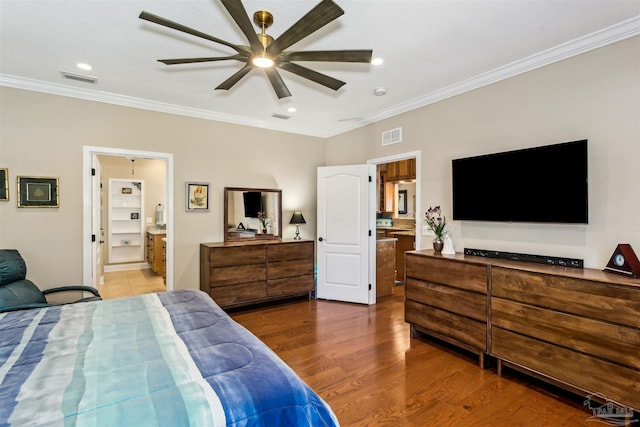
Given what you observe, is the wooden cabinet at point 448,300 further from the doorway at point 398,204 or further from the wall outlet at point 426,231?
the doorway at point 398,204

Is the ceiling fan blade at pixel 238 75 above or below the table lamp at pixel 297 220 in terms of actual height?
above

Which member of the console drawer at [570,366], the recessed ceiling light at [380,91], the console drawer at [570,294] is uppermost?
the recessed ceiling light at [380,91]

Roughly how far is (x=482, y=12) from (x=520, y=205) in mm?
1679

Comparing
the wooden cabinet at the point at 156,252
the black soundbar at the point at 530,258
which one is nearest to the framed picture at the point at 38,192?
the wooden cabinet at the point at 156,252

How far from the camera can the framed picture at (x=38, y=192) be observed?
3393 millimetres

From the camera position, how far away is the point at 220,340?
1623mm

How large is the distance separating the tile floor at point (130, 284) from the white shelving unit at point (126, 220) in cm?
46

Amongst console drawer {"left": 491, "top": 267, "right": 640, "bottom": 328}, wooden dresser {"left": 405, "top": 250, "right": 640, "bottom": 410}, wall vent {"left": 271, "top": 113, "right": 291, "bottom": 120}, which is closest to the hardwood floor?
wooden dresser {"left": 405, "top": 250, "right": 640, "bottom": 410}

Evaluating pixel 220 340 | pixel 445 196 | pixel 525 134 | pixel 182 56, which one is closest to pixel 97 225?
pixel 182 56

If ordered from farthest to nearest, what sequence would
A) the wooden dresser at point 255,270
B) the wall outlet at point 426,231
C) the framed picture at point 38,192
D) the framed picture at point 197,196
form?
the framed picture at point 197,196
the wooden dresser at point 255,270
the wall outlet at point 426,231
the framed picture at point 38,192

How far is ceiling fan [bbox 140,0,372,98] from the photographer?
1639mm

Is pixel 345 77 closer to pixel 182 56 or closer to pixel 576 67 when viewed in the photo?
pixel 182 56

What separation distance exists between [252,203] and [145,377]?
3.72 m

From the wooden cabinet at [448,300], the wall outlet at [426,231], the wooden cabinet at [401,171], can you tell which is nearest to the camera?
the wooden cabinet at [448,300]
